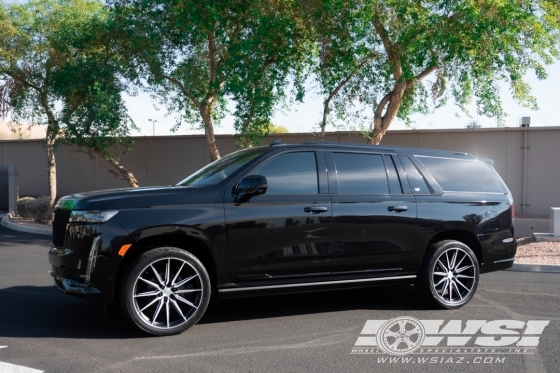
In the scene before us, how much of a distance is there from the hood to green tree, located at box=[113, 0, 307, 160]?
9358 millimetres

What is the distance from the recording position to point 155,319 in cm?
637

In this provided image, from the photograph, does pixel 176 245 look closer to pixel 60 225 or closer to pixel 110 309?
pixel 60 225

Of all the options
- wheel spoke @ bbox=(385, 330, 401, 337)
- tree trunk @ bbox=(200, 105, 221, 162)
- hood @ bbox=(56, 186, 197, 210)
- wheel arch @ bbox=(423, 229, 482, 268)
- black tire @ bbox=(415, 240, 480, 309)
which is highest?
tree trunk @ bbox=(200, 105, 221, 162)

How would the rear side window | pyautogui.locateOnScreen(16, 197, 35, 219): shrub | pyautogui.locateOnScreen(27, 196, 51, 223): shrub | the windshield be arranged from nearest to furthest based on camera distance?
the windshield → the rear side window → pyautogui.locateOnScreen(27, 196, 51, 223): shrub → pyautogui.locateOnScreen(16, 197, 35, 219): shrub

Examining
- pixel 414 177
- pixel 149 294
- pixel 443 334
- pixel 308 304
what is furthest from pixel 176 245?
pixel 414 177

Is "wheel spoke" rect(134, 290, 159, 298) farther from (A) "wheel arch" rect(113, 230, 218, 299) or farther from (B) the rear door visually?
(B) the rear door

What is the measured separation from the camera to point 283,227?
6.76 meters

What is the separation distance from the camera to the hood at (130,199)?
627 centimetres

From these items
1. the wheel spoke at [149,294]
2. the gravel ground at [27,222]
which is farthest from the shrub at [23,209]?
the wheel spoke at [149,294]

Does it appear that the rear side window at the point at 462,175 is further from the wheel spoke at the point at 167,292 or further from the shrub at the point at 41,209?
the shrub at the point at 41,209

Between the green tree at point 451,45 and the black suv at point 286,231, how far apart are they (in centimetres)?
638

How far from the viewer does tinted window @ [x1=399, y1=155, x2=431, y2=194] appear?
25.2 feet

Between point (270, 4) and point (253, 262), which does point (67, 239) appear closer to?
point (253, 262)

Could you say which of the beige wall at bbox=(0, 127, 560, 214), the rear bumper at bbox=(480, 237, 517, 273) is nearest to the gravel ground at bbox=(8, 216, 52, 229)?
the beige wall at bbox=(0, 127, 560, 214)
